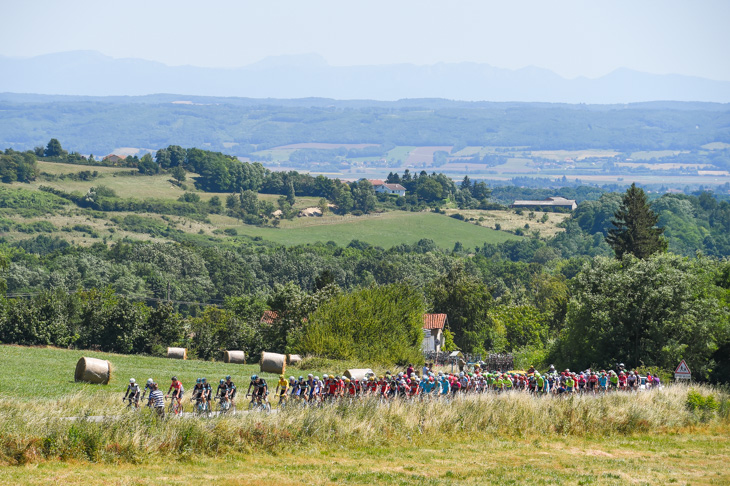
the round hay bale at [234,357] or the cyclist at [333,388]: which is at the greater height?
the cyclist at [333,388]

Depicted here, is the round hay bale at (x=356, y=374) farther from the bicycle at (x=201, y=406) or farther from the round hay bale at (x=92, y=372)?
the bicycle at (x=201, y=406)

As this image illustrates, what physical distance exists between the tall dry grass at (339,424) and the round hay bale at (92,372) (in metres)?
9.15

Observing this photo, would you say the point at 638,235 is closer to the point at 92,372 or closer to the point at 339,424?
the point at 92,372

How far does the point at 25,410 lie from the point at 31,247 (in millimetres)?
174932

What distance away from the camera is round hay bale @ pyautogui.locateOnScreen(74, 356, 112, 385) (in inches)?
1759

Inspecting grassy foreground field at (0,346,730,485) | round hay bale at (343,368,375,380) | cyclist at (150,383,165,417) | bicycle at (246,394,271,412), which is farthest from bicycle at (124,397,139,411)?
round hay bale at (343,368,375,380)

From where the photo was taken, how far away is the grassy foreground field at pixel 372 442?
29.6 metres

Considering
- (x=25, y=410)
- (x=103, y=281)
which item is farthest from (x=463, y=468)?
(x=103, y=281)

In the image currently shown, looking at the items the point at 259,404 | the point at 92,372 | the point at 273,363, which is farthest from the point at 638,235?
the point at 259,404

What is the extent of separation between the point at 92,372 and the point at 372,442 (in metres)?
16.5

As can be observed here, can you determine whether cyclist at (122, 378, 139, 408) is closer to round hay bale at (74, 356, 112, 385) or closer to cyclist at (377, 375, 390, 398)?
cyclist at (377, 375, 390, 398)

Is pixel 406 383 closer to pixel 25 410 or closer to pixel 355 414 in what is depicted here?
pixel 355 414

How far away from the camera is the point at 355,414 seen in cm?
3688

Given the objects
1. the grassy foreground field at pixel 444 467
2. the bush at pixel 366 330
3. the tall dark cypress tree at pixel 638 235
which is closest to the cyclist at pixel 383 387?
the grassy foreground field at pixel 444 467
